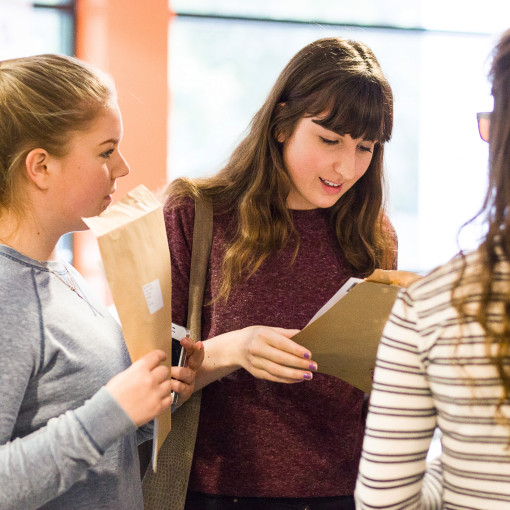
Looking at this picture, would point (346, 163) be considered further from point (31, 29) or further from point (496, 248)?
point (31, 29)

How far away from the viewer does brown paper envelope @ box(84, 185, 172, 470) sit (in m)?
0.96

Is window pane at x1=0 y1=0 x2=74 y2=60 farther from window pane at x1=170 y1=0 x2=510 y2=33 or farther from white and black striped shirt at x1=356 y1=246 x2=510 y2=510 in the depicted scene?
white and black striped shirt at x1=356 y1=246 x2=510 y2=510

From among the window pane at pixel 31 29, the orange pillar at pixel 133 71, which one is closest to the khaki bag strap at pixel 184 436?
the orange pillar at pixel 133 71

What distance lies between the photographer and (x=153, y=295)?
3.47 ft

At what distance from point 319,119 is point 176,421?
0.70 metres

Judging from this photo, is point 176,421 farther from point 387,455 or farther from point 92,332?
point 387,455

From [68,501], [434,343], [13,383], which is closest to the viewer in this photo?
[434,343]

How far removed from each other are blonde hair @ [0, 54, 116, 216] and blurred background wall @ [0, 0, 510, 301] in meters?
2.99

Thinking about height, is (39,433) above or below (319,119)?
below

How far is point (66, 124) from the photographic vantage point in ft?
3.80

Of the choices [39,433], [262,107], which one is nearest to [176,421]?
[39,433]

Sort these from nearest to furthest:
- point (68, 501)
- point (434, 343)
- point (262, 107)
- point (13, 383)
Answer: point (434, 343), point (13, 383), point (68, 501), point (262, 107)

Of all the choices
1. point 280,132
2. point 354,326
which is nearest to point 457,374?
point 354,326

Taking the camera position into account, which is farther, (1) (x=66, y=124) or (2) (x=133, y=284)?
(1) (x=66, y=124)
